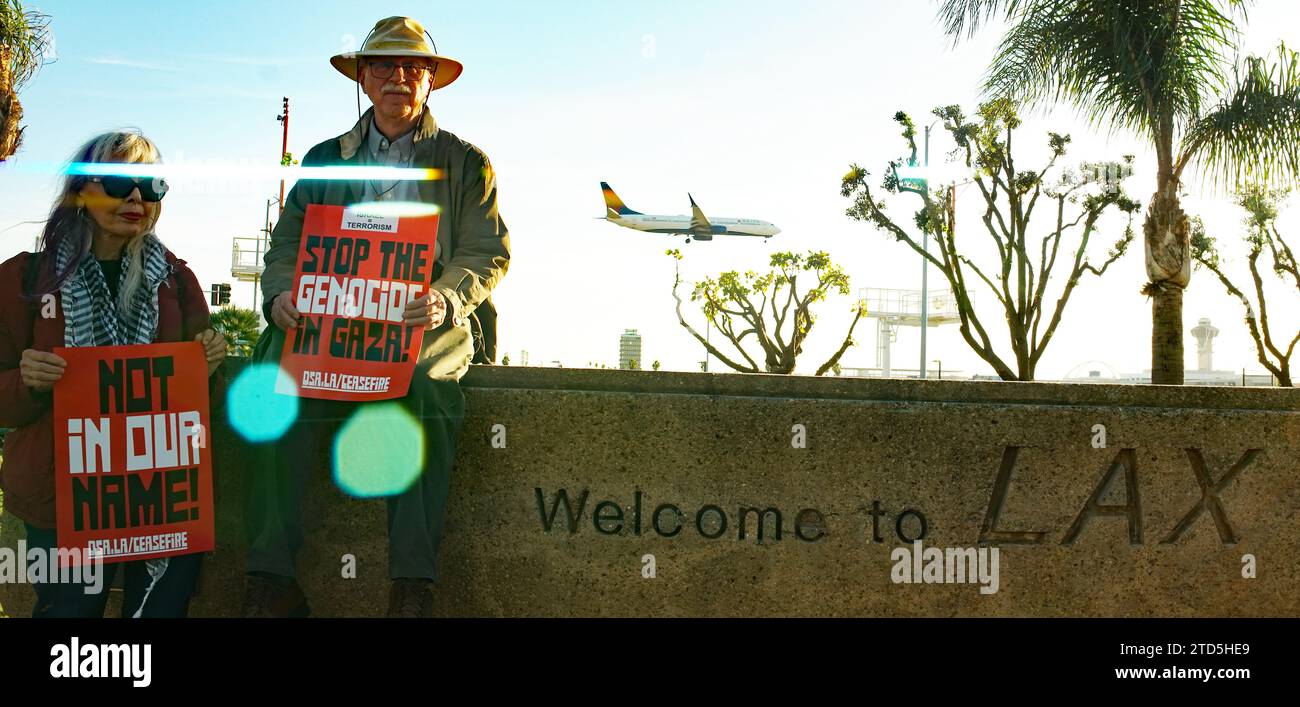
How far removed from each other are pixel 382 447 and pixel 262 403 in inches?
18.5

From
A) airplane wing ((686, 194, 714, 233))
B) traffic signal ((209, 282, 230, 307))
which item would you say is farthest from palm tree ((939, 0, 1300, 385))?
airplane wing ((686, 194, 714, 233))

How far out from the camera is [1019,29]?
40.1 feet

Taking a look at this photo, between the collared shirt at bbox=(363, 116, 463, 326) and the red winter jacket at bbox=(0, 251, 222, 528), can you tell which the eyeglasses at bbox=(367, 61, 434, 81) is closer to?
the collared shirt at bbox=(363, 116, 463, 326)

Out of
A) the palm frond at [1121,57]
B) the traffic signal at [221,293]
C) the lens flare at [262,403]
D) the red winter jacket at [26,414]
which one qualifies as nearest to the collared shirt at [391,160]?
the lens flare at [262,403]

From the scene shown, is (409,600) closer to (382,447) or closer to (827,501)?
(382,447)

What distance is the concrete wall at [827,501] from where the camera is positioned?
13.2 feet

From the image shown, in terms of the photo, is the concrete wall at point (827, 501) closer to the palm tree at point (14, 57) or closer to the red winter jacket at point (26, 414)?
the red winter jacket at point (26, 414)

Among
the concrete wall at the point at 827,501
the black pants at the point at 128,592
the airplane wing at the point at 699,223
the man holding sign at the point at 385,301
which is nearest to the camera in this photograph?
the black pants at the point at 128,592

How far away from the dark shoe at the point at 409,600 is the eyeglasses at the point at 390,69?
1789 mm

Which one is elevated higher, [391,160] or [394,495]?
[391,160]

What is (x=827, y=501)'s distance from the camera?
4090mm

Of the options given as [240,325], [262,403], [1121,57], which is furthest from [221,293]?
[262,403]

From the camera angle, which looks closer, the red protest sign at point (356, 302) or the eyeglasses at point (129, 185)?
the eyeglasses at point (129, 185)
